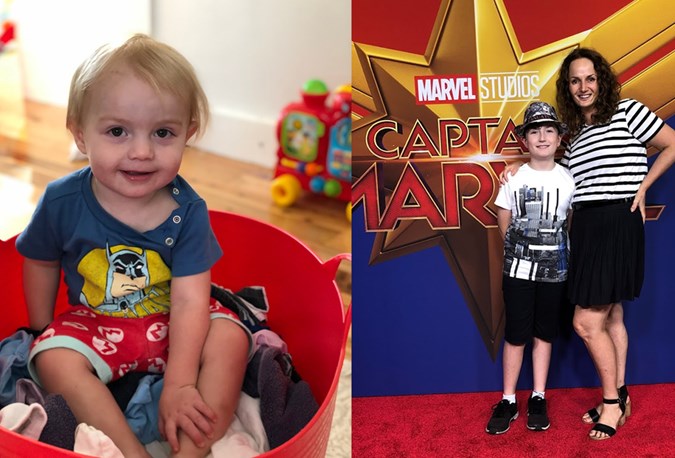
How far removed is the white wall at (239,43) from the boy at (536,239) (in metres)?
0.96

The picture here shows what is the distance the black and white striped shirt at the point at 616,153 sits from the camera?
4.57ft

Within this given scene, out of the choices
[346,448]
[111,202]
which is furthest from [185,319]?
[346,448]

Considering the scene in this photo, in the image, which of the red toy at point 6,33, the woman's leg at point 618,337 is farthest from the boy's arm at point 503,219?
the red toy at point 6,33

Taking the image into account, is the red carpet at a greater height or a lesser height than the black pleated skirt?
lesser

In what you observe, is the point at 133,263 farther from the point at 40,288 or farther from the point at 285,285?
the point at 285,285

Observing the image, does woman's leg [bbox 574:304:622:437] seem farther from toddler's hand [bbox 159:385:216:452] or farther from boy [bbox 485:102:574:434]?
toddler's hand [bbox 159:385:216:452]

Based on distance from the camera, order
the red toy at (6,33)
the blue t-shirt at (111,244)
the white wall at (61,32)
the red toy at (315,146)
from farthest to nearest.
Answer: the red toy at (6,33) < the white wall at (61,32) < the red toy at (315,146) < the blue t-shirt at (111,244)

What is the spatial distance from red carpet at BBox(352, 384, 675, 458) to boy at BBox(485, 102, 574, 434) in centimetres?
3

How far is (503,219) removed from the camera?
1.46m

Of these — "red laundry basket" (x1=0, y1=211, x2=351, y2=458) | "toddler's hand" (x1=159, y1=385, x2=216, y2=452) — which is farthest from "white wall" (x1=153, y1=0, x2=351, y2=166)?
"toddler's hand" (x1=159, y1=385, x2=216, y2=452)

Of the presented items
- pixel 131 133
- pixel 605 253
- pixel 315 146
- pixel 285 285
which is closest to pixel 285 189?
pixel 315 146

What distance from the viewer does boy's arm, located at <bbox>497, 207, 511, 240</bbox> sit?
1.46m

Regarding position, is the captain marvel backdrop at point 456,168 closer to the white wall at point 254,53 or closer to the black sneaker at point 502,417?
the black sneaker at point 502,417

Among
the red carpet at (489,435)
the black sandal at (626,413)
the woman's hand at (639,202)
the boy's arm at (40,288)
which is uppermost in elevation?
the woman's hand at (639,202)
